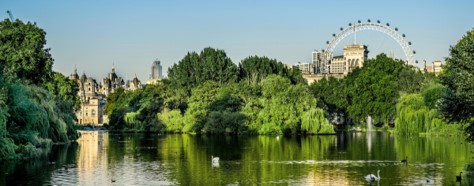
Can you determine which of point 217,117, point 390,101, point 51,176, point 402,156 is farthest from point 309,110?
point 51,176

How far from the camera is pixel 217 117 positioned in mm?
82750

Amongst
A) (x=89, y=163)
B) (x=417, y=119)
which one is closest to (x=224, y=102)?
(x=417, y=119)

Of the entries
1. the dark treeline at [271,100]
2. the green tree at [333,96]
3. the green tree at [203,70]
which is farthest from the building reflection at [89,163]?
the green tree at [333,96]

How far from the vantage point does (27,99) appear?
45.1 metres

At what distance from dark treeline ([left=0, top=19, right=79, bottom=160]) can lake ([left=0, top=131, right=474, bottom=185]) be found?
124 centimetres

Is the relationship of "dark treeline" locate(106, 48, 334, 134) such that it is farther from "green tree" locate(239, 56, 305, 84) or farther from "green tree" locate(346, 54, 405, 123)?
"green tree" locate(346, 54, 405, 123)

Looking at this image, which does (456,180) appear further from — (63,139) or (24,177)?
(63,139)

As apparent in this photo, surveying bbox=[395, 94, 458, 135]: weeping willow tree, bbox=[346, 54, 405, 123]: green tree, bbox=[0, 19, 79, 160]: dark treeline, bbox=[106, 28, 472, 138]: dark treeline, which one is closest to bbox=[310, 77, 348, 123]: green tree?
bbox=[106, 28, 472, 138]: dark treeline

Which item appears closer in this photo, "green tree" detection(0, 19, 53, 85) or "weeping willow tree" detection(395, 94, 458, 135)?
"green tree" detection(0, 19, 53, 85)

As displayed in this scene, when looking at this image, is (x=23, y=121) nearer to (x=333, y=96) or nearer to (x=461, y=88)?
(x=461, y=88)

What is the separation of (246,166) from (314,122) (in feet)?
127

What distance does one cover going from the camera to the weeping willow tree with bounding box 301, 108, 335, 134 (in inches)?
3042

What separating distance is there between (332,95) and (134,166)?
213 ft

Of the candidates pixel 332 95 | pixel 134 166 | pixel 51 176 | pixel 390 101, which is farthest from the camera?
pixel 332 95
